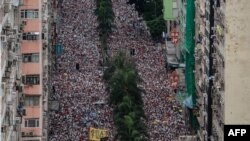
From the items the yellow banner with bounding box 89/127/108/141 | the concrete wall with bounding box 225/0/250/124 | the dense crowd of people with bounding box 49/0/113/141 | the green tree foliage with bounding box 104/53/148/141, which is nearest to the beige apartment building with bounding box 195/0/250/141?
the concrete wall with bounding box 225/0/250/124

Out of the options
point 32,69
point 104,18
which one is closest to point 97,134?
point 32,69

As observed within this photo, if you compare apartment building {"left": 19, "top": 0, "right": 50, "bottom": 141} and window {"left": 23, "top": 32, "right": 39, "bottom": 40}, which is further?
window {"left": 23, "top": 32, "right": 39, "bottom": 40}

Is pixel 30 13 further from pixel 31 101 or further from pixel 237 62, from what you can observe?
pixel 237 62

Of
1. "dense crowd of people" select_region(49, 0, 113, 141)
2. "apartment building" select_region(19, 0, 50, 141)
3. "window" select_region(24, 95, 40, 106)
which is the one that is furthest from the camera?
"dense crowd of people" select_region(49, 0, 113, 141)

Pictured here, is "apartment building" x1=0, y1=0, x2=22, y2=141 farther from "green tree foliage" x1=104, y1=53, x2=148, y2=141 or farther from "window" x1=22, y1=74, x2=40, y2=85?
"green tree foliage" x1=104, y1=53, x2=148, y2=141

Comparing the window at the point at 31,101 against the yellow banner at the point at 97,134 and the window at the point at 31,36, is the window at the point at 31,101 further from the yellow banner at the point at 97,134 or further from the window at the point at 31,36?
the yellow banner at the point at 97,134

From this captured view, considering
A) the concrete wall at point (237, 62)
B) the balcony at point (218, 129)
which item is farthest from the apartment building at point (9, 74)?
the balcony at point (218, 129)

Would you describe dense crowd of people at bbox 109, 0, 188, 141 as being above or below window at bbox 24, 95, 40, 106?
below
